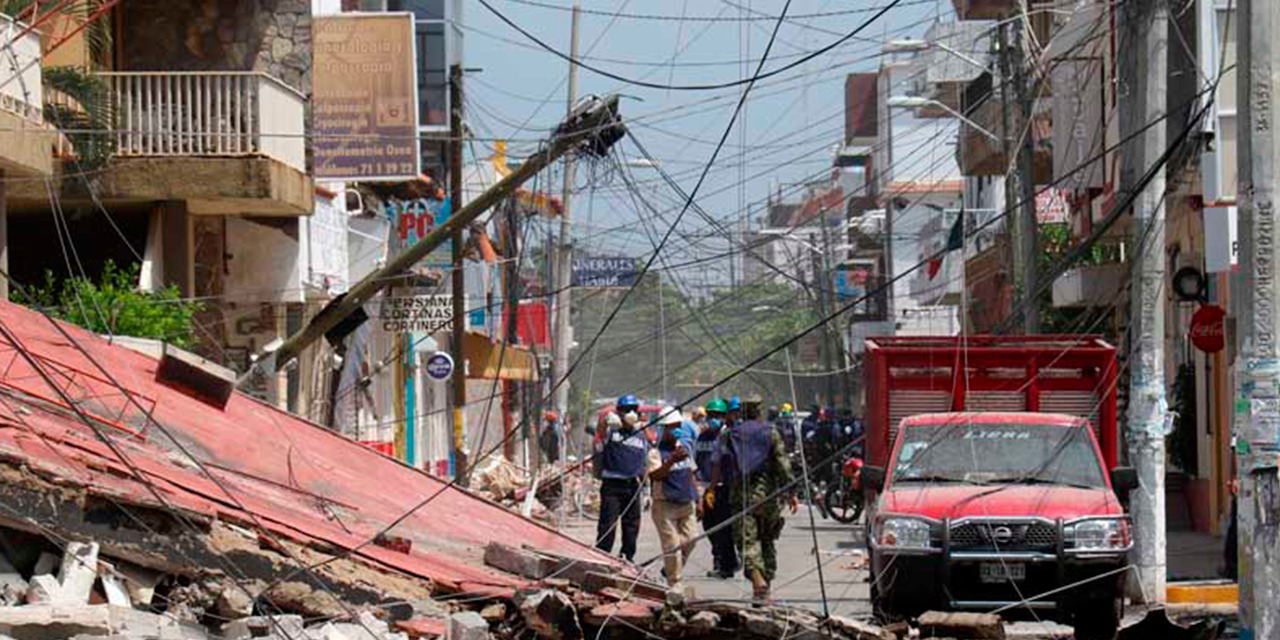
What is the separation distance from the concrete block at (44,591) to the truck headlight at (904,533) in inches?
271

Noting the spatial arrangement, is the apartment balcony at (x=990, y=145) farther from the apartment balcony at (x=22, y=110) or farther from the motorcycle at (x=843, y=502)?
the apartment balcony at (x=22, y=110)

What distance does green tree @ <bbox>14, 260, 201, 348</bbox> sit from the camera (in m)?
19.1

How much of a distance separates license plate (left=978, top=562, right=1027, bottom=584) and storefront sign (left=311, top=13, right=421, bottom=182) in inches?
510

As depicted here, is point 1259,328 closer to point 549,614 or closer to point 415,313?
point 549,614

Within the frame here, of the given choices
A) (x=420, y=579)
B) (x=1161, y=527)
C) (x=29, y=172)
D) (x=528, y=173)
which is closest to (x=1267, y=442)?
(x=1161, y=527)

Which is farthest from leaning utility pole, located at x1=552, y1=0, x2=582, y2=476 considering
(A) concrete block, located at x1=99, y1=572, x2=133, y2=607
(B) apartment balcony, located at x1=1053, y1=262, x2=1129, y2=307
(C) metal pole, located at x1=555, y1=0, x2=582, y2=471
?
(A) concrete block, located at x1=99, y1=572, x2=133, y2=607

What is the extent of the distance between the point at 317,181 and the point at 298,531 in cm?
1647

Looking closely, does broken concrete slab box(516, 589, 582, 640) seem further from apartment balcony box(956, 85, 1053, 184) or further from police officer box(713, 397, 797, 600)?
apartment balcony box(956, 85, 1053, 184)

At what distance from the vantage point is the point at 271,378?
983 inches

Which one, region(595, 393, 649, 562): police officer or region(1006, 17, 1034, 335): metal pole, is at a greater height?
region(1006, 17, 1034, 335): metal pole

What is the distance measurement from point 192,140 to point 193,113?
0.31m

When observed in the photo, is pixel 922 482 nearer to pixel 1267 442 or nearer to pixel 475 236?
pixel 1267 442

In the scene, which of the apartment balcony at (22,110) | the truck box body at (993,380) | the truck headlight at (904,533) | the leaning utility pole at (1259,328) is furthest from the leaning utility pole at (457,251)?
the leaning utility pole at (1259,328)

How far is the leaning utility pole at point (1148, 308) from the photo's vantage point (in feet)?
58.1
